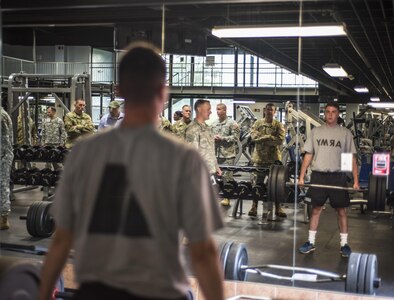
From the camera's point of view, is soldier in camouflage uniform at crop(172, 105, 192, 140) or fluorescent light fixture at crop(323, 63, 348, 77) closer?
soldier in camouflage uniform at crop(172, 105, 192, 140)

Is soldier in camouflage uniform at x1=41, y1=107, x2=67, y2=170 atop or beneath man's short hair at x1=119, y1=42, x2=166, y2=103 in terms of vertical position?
beneath

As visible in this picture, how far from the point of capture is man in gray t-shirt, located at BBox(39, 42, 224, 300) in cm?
135

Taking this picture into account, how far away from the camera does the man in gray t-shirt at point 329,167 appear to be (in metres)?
3.95

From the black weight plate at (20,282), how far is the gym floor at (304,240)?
2080 millimetres

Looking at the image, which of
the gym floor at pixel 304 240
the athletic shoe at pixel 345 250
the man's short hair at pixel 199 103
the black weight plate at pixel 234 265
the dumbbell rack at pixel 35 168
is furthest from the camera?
the dumbbell rack at pixel 35 168

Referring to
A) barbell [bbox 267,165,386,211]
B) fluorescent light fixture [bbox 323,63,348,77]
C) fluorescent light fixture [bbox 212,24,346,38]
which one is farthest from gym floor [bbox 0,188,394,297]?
fluorescent light fixture [bbox 323,63,348,77]

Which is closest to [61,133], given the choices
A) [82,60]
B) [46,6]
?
[82,60]

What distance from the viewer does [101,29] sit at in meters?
4.48

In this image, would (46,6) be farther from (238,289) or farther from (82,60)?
(238,289)

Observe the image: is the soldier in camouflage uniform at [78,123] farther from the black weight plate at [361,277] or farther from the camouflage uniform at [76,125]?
the black weight plate at [361,277]

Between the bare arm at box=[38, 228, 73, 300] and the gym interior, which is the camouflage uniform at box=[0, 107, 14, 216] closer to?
the gym interior

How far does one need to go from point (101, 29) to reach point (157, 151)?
3324mm

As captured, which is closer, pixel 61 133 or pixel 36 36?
pixel 36 36

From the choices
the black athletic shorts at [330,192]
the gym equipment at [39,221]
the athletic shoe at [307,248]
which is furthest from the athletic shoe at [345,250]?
the gym equipment at [39,221]
